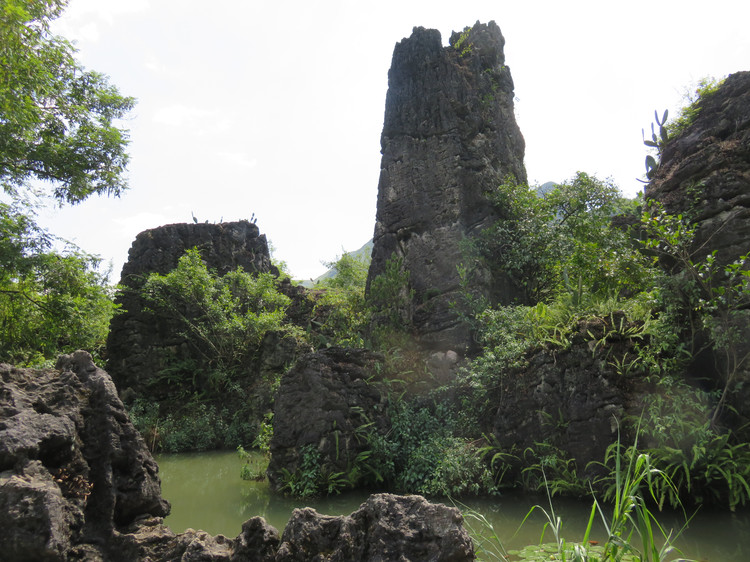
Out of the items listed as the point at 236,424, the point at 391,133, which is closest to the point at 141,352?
the point at 236,424

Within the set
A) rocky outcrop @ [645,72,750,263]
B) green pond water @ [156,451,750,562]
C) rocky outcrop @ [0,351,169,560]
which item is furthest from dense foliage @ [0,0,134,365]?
rocky outcrop @ [645,72,750,263]

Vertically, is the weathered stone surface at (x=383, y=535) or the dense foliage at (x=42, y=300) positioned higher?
the dense foliage at (x=42, y=300)

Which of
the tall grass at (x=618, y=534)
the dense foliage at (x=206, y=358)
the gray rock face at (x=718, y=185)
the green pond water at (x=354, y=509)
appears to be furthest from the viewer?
the dense foliage at (x=206, y=358)

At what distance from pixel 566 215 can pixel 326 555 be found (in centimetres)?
905

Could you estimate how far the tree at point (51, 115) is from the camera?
870cm

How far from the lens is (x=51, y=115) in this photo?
1183 centimetres

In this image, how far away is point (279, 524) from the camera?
5.36 m

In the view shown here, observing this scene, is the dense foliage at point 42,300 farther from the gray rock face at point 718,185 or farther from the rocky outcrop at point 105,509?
the gray rock face at point 718,185

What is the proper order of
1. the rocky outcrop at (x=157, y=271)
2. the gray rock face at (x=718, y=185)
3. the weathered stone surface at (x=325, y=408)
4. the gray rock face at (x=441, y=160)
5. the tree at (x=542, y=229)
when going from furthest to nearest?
the rocky outcrop at (x=157, y=271), the gray rock face at (x=441, y=160), the tree at (x=542, y=229), the weathered stone surface at (x=325, y=408), the gray rock face at (x=718, y=185)

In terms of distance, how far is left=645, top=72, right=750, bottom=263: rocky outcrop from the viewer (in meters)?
5.75

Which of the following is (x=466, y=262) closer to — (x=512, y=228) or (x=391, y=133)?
(x=512, y=228)

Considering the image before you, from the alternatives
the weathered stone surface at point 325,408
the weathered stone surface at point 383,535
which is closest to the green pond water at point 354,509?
the weathered stone surface at point 325,408

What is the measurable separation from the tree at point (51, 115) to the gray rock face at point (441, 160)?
282 inches

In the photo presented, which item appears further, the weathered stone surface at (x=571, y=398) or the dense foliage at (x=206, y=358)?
the dense foliage at (x=206, y=358)
